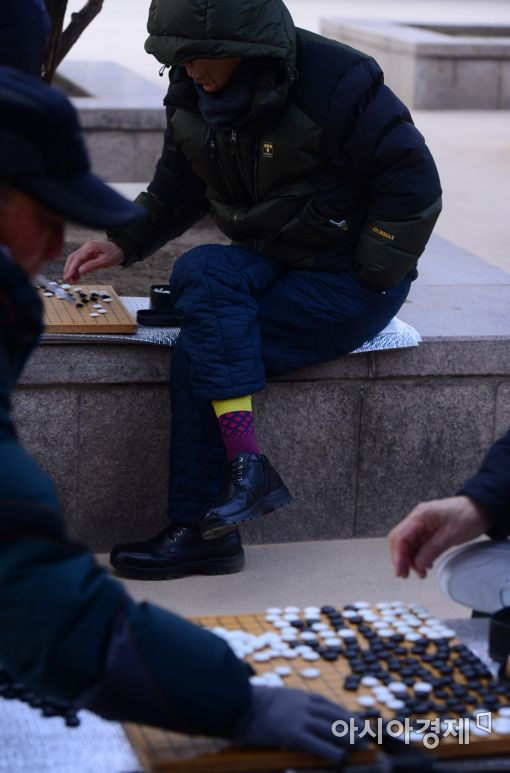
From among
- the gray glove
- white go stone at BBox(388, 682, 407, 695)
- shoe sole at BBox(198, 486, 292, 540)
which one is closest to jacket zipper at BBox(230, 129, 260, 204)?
shoe sole at BBox(198, 486, 292, 540)

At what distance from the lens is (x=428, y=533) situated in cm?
283

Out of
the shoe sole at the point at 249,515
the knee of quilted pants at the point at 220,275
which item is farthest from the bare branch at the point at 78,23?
the shoe sole at the point at 249,515

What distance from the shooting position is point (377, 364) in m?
4.96

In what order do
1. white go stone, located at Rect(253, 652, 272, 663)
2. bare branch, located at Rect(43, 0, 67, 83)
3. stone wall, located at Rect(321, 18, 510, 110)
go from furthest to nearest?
stone wall, located at Rect(321, 18, 510, 110)
bare branch, located at Rect(43, 0, 67, 83)
white go stone, located at Rect(253, 652, 272, 663)

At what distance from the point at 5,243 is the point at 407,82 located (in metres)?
15.2

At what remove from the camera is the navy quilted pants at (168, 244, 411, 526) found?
4496mm

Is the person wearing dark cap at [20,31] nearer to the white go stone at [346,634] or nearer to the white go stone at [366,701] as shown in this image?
the white go stone at [346,634]

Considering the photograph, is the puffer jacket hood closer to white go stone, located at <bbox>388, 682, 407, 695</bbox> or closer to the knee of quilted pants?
the knee of quilted pants

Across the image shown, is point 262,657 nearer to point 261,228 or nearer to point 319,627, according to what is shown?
point 319,627

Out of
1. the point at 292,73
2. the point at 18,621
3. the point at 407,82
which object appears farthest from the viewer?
the point at 407,82

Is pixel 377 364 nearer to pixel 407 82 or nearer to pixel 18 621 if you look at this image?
pixel 18 621

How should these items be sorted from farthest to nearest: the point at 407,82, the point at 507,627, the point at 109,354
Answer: the point at 407,82 < the point at 109,354 < the point at 507,627

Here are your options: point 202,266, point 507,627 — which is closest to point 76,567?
point 507,627

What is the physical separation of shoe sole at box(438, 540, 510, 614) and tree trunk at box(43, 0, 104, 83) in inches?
159
